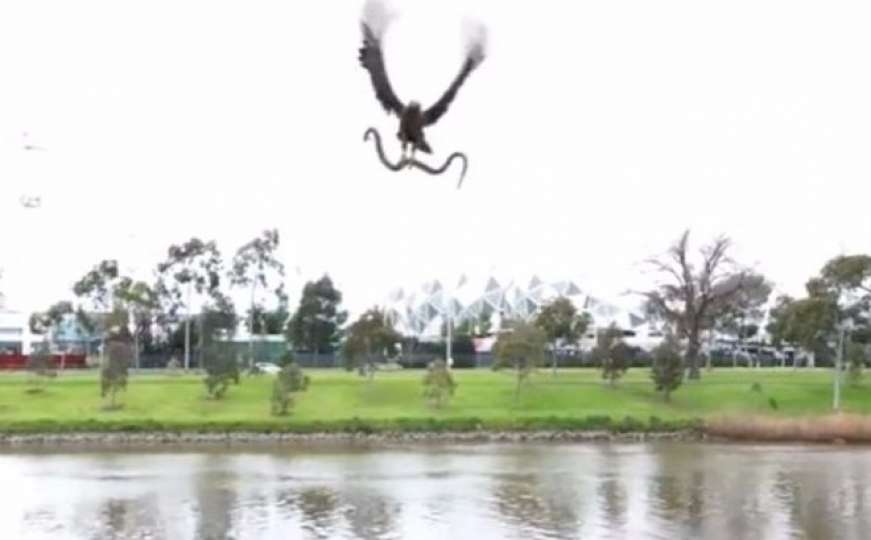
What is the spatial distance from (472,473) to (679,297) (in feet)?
103

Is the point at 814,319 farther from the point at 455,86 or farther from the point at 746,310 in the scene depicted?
the point at 455,86

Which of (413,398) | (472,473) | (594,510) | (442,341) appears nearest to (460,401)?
(413,398)

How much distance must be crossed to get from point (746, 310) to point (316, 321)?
24616 mm

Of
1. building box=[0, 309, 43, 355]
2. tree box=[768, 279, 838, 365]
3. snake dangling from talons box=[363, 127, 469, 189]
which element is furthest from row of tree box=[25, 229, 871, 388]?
snake dangling from talons box=[363, 127, 469, 189]

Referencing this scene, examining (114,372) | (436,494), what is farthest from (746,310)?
(436,494)

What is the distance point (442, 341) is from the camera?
291 ft

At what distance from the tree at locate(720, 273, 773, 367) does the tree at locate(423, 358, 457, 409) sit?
68.5ft

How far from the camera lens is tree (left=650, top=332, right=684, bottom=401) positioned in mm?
48781

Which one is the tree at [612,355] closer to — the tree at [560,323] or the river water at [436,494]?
the tree at [560,323]

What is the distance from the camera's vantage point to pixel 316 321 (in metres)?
76.4

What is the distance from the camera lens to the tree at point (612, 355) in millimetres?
51656

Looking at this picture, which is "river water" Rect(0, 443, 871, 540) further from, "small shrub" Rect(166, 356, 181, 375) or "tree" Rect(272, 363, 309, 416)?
"small shrub" Rect(166, 356, 181, 375)

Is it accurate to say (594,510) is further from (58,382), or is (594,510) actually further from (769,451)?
(58,382)

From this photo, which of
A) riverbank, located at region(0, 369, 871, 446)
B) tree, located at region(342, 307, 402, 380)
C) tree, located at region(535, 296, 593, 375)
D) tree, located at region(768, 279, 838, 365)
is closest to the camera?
riverbank, located at region(0, 369, 871, 446)
